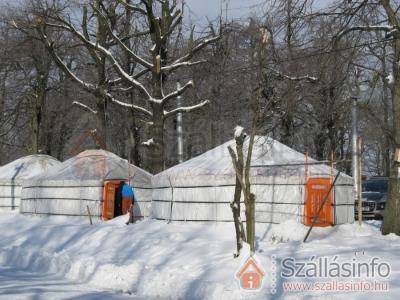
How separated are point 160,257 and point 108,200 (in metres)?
7.43

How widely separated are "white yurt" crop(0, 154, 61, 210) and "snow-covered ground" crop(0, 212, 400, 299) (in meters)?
8.27

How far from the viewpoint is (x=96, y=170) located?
21.4m

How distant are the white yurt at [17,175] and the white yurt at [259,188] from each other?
9307mm

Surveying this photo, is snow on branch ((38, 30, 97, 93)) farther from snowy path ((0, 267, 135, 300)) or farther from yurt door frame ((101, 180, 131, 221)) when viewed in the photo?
snowy path ((0, 267, 135, 300))

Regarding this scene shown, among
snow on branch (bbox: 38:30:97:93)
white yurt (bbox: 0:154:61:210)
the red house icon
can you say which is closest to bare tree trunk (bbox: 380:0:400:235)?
the red house icon

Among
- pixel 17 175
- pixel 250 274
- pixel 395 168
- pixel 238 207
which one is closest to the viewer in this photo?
pixel 250 274

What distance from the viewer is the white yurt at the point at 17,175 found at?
26141 mm

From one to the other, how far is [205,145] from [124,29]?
7.51 m

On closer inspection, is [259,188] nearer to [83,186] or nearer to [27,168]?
[83,186]

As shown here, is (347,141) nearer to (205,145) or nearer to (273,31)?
(205,145)

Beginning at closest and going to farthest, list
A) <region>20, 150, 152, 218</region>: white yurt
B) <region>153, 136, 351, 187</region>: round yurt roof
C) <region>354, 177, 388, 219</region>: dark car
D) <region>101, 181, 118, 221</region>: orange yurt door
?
<region>153, 136, 351, 187</region>: round yurt roof → <region>354, 177, 388, 219</region>: dark car → <region>101, 181, 118, 221</region>: orange yurt door → <region>20, 150, 152, 218</region>: white yurt

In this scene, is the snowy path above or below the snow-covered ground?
below

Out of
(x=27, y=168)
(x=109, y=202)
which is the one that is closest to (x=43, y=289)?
(x=109, y=202)

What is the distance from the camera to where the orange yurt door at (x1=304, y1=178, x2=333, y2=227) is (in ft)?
49.6
